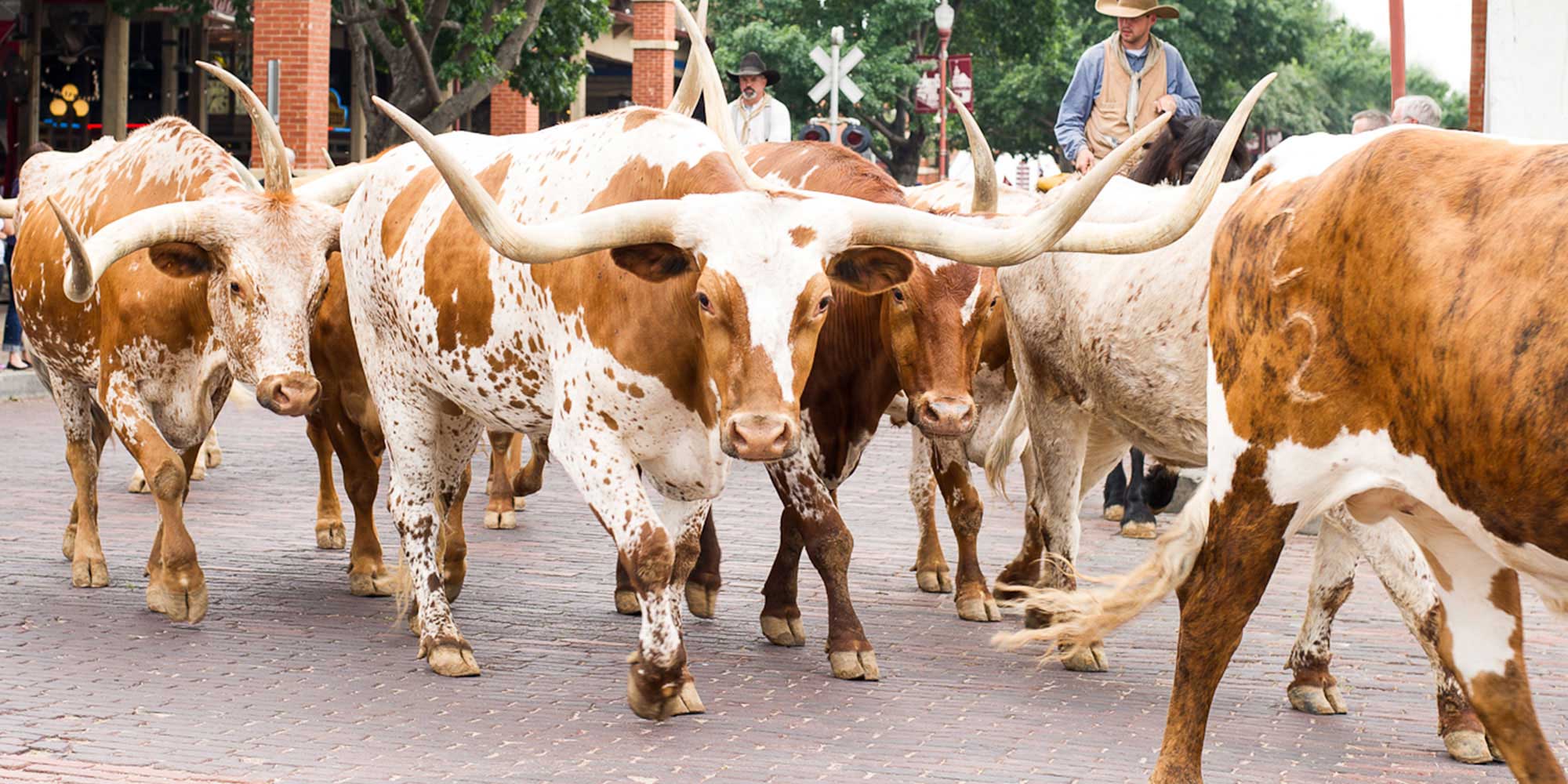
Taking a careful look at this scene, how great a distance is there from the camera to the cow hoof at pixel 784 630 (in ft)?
24.1

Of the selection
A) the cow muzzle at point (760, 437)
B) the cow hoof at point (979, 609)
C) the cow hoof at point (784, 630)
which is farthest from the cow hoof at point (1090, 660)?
the cow muzzle at point (760, 437)

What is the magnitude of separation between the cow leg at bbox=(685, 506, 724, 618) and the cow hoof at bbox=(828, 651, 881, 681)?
1.18m

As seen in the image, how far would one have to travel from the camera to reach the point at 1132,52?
9516 millimetres

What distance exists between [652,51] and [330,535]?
87.5ft

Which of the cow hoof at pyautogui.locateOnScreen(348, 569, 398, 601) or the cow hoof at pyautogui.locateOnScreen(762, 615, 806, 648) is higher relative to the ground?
the cow hoof at pyautogui.locateOnScreen(762, 615, 806, 648)

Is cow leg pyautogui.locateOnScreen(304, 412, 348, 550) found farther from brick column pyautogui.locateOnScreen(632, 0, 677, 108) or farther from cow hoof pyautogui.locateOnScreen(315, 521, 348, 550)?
brick column pyautogui.locateOnScreen(632, 0, 677, 108)

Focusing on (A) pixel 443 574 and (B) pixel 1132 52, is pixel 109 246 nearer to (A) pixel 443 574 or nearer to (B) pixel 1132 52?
(A) pixel 443 574

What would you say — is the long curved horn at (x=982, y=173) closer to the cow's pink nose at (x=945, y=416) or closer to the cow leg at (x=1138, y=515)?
the cow's pink nose at (x=945, y=416)

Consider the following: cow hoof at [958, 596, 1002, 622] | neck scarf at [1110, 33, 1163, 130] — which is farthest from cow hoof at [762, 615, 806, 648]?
neck scarf at [1110, 33, 1163, 130]

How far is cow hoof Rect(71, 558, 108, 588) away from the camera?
322 inches

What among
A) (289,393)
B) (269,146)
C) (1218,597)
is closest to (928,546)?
(289,393)

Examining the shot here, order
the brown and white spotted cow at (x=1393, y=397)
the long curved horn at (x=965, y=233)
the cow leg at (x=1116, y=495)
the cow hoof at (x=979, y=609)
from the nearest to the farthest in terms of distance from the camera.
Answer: the brown and white spotted cow at (x=1393, y=397) → the long curved horn at (x=965, y=233) → the cow hoof at (x=979, y=609) → the cow leg at (x=1116, y=495)

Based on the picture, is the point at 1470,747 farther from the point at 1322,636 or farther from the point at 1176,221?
the point at 1176,221

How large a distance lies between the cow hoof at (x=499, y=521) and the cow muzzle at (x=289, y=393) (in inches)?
123
